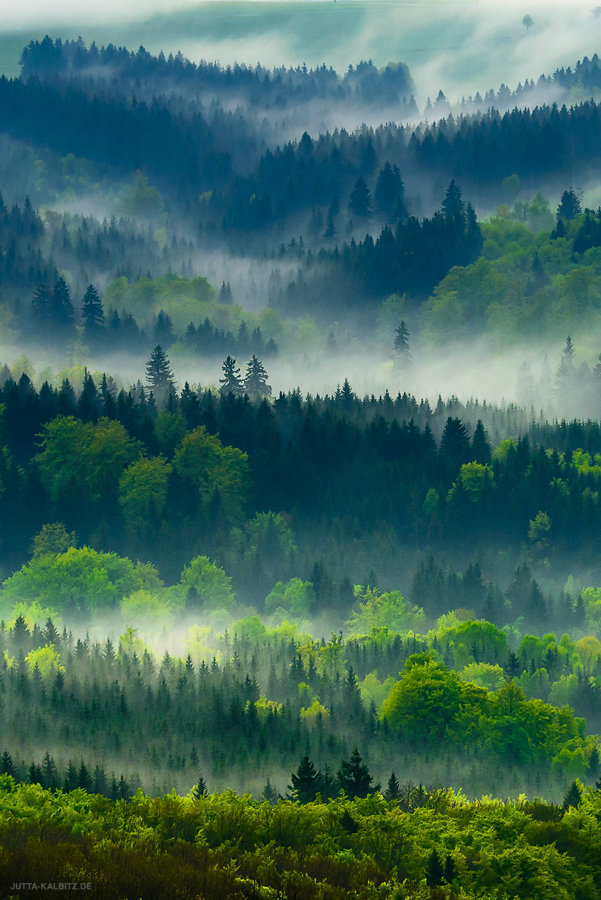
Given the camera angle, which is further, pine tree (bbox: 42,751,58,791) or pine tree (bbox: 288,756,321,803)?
pine tree (bbox: 42,751,58,791)

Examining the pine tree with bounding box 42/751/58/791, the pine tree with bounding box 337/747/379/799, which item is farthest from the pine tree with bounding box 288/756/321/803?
the pine tree with bounding box 42/751/58/791

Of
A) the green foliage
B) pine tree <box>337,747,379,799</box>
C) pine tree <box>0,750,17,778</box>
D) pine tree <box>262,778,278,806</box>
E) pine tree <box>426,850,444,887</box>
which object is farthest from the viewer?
pine tree <box>0,750,17,778</box>

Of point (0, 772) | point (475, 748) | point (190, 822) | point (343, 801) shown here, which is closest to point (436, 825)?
point (343, 801)

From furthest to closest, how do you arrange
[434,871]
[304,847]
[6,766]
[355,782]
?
[6,766] < [355,782] < [304,847] < [434,871]

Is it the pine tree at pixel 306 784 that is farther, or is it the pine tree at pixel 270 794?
the pine tree at pixel 270 794

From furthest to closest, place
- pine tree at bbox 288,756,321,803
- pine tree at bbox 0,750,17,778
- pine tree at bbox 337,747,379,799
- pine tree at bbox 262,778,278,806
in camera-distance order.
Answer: pine tree at bbox 0,750,17,778, pine tree at bbox 262,778,278,806, pine tree at bbox 288,756,321,803, pine tree at bbox 337,747,379,799

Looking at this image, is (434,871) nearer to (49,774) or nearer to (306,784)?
(306,784)

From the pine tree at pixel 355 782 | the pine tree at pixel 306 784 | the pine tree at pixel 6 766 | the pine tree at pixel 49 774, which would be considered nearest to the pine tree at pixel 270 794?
the pine tree at pixel 306 784

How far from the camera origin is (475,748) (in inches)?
7318

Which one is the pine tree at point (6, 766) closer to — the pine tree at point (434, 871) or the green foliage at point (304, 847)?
the green foliage at point (304, 847)

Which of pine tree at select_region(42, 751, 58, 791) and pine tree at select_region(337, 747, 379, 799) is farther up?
pine tree at select_region(337, 747, 379, 799)

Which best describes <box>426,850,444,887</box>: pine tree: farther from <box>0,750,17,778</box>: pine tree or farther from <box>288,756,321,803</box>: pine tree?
<box>0,750,17,778</box>: pine tree

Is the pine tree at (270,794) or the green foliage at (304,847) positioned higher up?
the green foliage at (304,847)

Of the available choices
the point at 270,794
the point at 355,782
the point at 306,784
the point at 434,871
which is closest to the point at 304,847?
the point at 434,871
